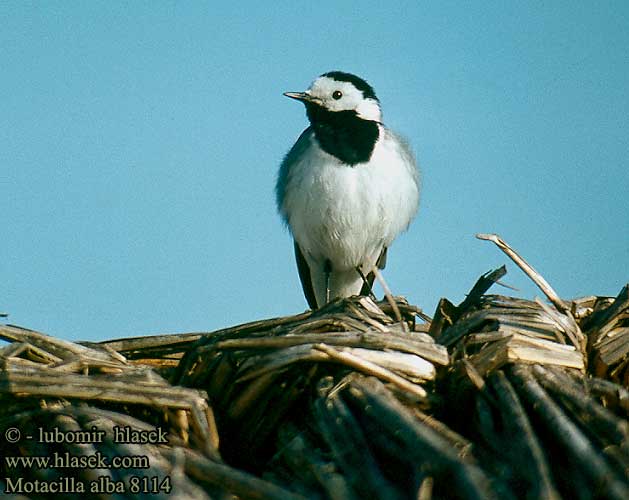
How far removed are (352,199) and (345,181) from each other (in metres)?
0.13

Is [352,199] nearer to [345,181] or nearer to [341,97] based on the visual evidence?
[345,181]

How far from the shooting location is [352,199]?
6.64 metres

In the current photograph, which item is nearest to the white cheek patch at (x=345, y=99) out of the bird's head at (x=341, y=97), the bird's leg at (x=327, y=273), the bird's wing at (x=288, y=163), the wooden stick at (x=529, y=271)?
the bird's head at (x=341, y=97)

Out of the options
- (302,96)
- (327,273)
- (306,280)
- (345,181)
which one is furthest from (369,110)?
(306,280)

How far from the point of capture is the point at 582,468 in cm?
198

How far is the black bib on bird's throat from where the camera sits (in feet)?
22.1

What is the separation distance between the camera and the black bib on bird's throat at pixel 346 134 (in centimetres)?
674

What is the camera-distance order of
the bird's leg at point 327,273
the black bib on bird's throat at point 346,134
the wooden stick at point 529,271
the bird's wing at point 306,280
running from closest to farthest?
the wooden stick at point 529,271, the black bib on bird's throat at point 346,134, the bird's leg at point 327,273, the bird's wing at point 306,280

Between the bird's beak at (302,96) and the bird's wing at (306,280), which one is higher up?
the bird's beak at (302,96)

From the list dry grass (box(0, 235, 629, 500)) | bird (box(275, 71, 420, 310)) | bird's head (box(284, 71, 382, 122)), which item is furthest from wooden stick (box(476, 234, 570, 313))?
bird's head (box(284, 71, 382, 122))

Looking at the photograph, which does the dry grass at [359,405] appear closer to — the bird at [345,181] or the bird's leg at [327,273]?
the bird at [345,181]

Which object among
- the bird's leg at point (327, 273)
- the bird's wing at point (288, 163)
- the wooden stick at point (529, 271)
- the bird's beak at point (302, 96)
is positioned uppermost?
the bird's beak at point (302, 96)

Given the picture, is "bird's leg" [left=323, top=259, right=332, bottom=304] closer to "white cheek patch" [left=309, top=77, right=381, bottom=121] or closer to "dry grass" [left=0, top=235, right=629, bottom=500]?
"white cheek patch" [left=309, top=77, right=381, bottom=121]

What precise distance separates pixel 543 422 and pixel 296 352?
608mm
